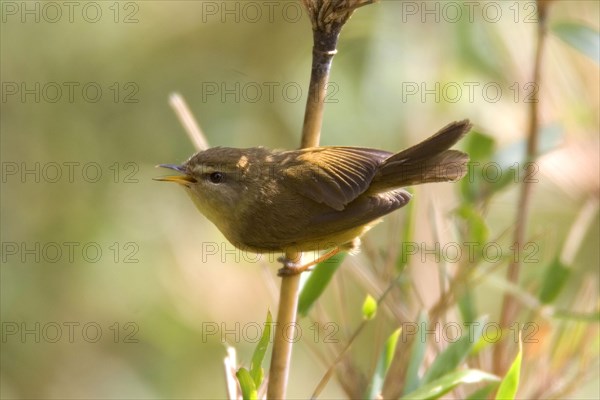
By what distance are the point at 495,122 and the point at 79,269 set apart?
1835 millimetres

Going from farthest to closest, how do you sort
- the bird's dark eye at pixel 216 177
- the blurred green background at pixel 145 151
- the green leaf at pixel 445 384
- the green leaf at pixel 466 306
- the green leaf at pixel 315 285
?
the blurred green background at pixel 145 151, the bird's dark eye at pixel 216 177, the green leaf at pixel 466 306, the green leaf at pixel 315 285, the green leaf at pixel 445 384

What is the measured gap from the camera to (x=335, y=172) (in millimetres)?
2211

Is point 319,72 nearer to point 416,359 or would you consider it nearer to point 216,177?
point 416,359

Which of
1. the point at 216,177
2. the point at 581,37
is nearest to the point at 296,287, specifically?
the point at 216,177

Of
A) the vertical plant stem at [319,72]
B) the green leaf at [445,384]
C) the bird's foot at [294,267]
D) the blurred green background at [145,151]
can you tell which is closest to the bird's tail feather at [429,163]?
the bird's foot at [294,267]

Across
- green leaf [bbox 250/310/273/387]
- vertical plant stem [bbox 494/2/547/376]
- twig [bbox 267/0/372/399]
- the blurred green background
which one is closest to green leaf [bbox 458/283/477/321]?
vertical plant stem [bbox 494/2/547/376]

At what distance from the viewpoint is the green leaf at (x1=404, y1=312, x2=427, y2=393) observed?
73.8 inches

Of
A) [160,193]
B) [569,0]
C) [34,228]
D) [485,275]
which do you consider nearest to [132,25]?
[160,193]

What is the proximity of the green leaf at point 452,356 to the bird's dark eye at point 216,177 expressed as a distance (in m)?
0.89

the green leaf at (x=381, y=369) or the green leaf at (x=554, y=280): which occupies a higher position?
the green leaf at (x=554, y=280)

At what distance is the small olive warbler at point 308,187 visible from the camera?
2170 millimetres

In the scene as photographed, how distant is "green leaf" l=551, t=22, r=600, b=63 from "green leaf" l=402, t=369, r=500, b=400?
1012 mm

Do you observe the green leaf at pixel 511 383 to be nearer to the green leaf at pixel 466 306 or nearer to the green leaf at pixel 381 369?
the green leaf at pixel 381 369

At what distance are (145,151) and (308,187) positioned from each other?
166 cm
